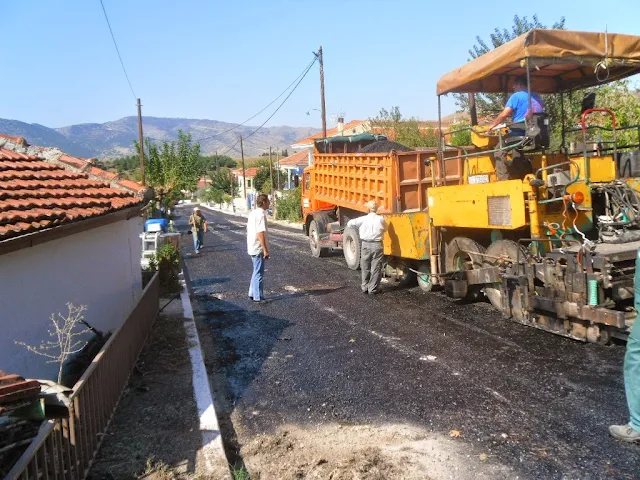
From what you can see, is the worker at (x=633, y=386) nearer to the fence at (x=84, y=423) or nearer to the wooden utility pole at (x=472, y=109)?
the fence at (x=84, y=423)

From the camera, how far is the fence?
3.06 metres

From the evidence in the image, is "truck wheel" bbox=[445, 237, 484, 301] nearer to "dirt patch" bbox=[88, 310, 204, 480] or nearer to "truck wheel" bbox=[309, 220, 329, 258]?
"dirt patch" bbox=[88, 310, 204, 480]

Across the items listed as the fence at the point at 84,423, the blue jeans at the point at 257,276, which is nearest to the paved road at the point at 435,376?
the blue jeans at the point at 257,276

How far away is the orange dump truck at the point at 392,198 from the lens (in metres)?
9.68

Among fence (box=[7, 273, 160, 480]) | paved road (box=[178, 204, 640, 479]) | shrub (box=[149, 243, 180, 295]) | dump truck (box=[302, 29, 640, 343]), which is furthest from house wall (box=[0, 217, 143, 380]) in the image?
dump truck (box=[302, 29, 640, 343])

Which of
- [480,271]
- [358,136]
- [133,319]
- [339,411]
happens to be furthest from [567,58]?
[358,136]

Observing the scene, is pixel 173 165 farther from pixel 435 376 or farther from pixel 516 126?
pixel 435 376

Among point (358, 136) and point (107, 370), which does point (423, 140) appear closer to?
point (358, 136)

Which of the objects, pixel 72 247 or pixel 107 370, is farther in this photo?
pixel 72 247

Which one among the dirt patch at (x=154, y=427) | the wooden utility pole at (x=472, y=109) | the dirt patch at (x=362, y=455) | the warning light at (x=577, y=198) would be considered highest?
the wooden utility pole at (x=472, y=109)

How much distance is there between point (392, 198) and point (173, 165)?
26.9 m

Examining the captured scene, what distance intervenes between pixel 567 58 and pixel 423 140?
2294 cm

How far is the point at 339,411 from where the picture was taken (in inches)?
192

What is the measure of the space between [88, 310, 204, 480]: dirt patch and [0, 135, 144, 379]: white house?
850 mm
